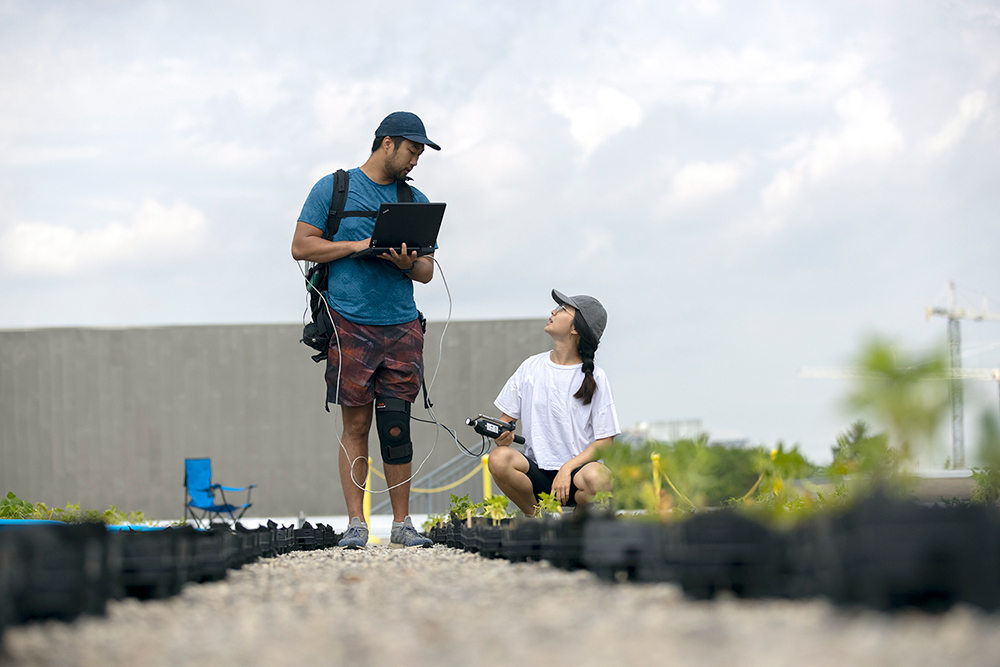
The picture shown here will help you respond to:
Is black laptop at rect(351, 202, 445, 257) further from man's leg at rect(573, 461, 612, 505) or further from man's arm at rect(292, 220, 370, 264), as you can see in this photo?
man's leg at rect(573, 461, 612, 505)

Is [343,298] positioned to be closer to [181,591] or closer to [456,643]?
[181,591]

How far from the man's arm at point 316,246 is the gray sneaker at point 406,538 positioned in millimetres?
1081

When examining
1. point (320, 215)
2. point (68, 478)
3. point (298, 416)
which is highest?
point (320, 215)

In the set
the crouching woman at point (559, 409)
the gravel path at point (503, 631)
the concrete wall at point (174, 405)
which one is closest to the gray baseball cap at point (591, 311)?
the crouching woman at point (559, 409)

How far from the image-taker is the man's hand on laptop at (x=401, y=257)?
3340 millimetres

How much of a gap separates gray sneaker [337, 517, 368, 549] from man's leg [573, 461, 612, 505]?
2.78ft

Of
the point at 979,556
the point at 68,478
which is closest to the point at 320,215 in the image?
the point at 979,556

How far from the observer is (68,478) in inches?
433

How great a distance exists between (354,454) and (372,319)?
55 cm

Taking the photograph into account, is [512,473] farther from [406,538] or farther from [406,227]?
[406,227]

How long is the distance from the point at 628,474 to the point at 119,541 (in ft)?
4.34

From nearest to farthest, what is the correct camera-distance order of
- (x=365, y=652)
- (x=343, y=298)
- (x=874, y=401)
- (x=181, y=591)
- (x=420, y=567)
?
(x=365, y=652) < (x=874, y=401) < (x=181, y=591) < (x=420, y=567) < (x=343, y=298)

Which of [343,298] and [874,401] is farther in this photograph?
[343,298]

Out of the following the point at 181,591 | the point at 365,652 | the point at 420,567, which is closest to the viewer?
the point at 365,652
